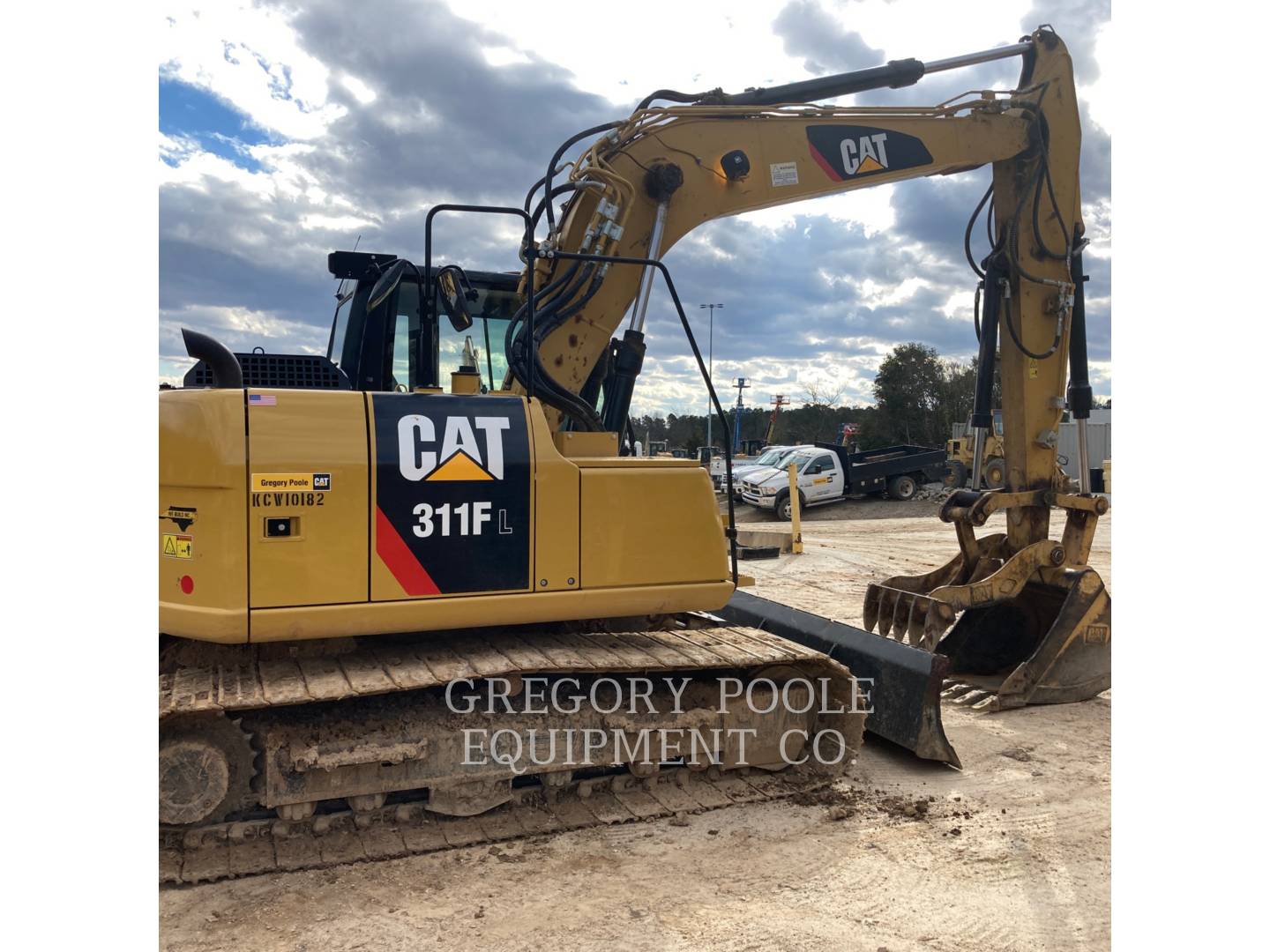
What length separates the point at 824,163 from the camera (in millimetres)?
6105

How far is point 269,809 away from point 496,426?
6.61ft

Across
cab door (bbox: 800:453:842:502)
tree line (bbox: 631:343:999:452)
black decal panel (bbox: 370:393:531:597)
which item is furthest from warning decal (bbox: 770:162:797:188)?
tree line (bbox: 631:343:999:452)

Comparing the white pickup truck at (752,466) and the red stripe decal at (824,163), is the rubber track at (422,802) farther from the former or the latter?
the white pickup truck at (752,466)

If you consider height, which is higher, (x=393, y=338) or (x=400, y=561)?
(x=393, y=338)

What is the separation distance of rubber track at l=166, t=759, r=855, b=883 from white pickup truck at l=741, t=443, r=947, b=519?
56.7ft

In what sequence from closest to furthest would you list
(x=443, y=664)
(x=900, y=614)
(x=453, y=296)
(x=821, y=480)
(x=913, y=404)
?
(x=443, y=664), (x=453, y=296), (x=900, y=614), (x=821, y=480), (x=913, y=404)

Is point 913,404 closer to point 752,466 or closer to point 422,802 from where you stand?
point 752,466

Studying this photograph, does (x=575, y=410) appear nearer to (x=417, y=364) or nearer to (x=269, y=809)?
(x=417, y=364)

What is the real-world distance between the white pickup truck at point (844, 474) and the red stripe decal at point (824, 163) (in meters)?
16.1

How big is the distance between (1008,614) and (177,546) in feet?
19.3

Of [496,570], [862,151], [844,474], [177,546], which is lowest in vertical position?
[844,474]

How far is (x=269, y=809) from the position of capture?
4.26m

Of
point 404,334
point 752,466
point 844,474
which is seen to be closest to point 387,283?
point 404,334

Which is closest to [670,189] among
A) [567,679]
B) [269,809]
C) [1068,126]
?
[567,679]
